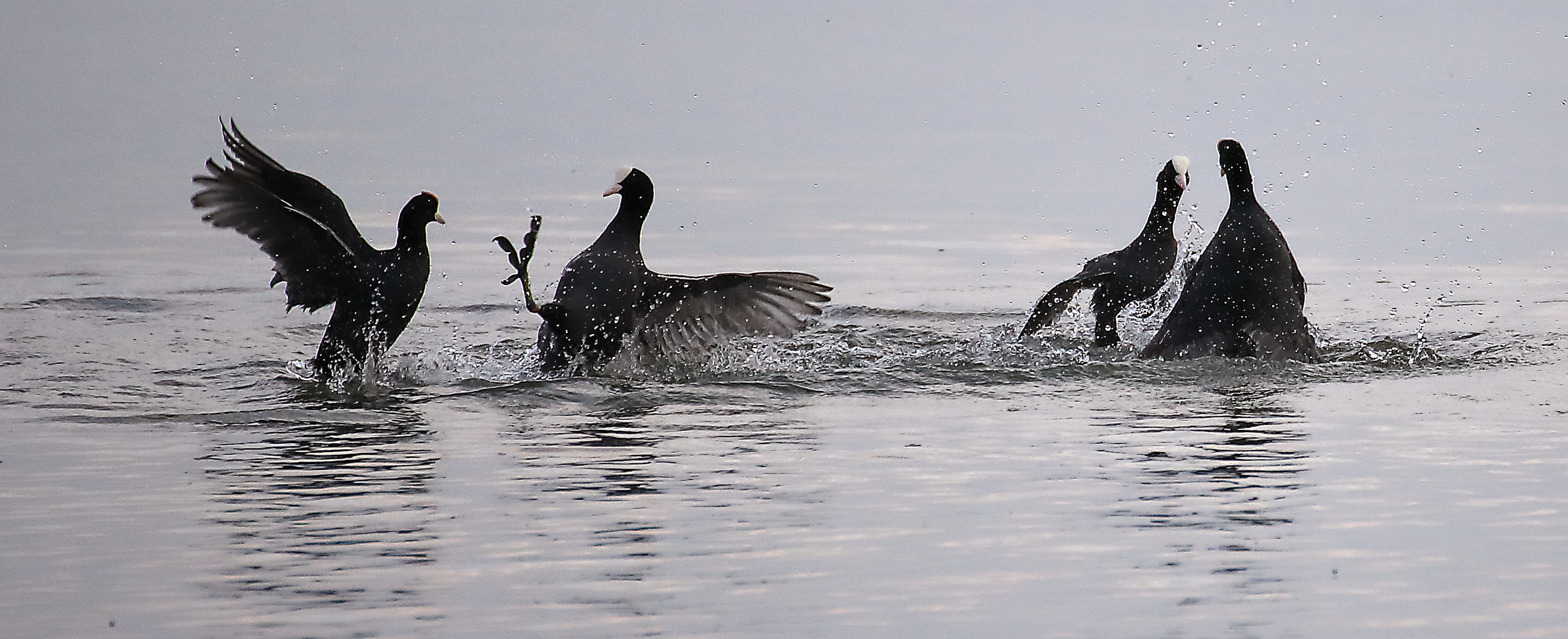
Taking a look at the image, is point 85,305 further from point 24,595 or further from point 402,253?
point 24,595

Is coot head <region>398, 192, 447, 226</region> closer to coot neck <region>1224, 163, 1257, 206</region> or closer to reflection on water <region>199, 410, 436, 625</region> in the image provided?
reflection on water <region>199, 410, 436, 625</region>

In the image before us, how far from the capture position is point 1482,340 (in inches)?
294

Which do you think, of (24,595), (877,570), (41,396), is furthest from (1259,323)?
(24,595)

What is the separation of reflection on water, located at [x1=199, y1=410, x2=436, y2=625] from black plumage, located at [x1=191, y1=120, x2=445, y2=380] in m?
1.05

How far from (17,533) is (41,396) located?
2.10 metres

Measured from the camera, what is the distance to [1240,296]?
7.00 meters

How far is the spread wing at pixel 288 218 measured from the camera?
21.4ft

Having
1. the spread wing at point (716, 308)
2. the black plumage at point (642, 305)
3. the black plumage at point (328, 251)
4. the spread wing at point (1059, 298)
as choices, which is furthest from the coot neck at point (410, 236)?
the spread wing at point (1059, 298)

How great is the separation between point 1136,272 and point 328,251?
3118 mm

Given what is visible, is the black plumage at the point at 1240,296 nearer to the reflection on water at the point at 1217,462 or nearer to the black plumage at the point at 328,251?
the reflection on water at the point at 1217,462

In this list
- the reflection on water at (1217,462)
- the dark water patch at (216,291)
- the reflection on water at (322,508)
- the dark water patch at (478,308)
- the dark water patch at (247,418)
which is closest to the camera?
the reflection on water at (322,508)

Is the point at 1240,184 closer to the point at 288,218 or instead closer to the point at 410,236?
the point at 410,236

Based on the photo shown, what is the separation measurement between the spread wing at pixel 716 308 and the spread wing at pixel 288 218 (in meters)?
1.02

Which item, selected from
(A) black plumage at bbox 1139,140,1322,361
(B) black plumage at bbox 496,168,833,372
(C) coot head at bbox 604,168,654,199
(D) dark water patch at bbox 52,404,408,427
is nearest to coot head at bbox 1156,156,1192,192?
(A) black plumage at bbox 1139,140,1322,361
